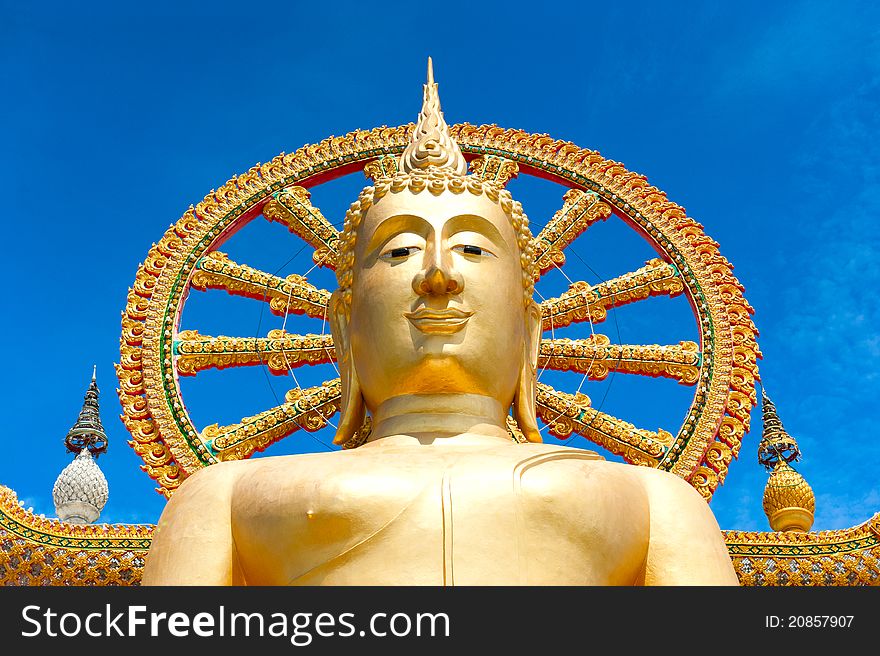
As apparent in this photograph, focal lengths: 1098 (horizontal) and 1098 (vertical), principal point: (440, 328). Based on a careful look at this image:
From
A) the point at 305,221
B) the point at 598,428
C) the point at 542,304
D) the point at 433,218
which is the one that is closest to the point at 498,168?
the point at 542,304

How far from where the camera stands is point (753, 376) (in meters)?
5.79

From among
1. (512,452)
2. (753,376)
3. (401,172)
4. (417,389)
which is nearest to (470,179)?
(401,172)

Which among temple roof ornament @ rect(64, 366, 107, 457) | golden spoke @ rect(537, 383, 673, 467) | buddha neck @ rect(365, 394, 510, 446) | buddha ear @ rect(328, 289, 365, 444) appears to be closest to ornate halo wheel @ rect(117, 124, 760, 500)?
golden spoke @ rect(537, 383, 673, 467)

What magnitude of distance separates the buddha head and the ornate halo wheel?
0.73 metres

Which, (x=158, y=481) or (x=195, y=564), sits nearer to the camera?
(x=195, y=564)

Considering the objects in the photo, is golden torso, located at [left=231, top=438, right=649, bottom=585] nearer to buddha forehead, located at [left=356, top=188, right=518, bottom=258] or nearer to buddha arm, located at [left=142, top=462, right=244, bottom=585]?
buddha arm, located at [left=142, top=462, right=244, bottom=585]

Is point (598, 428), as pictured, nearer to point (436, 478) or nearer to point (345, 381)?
point (345, 381)

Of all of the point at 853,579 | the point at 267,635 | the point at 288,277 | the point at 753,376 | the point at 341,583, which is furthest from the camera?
the point at 288,277

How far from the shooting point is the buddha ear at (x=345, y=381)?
16.4 feet

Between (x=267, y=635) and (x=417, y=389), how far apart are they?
1615mm

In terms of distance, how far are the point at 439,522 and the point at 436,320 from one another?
3.14 feet

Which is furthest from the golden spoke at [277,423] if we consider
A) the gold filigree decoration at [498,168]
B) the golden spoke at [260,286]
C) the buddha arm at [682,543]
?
the buddha arm at [682,543]

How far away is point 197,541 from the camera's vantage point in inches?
162

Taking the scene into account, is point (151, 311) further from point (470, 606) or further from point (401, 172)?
point (470, 606)
